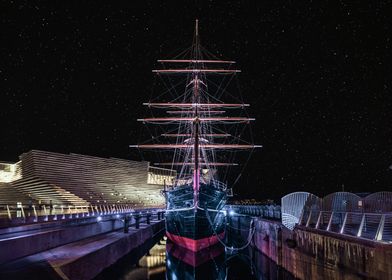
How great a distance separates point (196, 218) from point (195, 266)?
3755 millimetres

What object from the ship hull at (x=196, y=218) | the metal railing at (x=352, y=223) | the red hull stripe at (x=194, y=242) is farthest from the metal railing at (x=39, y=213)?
the metal railing at (x=352, y=223)

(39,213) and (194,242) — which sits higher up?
(39,213)

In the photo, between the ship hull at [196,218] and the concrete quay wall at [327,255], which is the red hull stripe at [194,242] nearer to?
the ship hull at [196,218]

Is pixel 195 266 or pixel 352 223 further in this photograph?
pixel 195 266

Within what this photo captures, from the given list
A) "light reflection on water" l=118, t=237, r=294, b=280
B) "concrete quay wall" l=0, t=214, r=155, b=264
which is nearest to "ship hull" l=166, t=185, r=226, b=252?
"light reflection on water" l=118, t=237, r=294, b=280

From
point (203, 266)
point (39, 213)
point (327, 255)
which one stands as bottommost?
point (203, 266)

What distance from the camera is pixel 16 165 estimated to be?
57.1 metres

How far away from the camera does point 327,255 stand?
13508 mm

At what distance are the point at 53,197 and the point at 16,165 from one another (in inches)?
294

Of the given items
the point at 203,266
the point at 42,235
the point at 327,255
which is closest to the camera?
the point at 327,255

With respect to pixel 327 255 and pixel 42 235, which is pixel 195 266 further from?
pixel 327 255

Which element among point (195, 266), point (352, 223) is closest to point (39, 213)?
point (195, 266)

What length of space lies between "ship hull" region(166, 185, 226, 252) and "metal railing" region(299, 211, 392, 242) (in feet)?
25.6

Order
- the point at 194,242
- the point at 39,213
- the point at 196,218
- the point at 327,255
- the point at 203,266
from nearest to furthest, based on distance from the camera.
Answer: the point at 327,255 → the point at 203,266 → the point at 194,242 → the point at 196,218 → the point at 39,213
